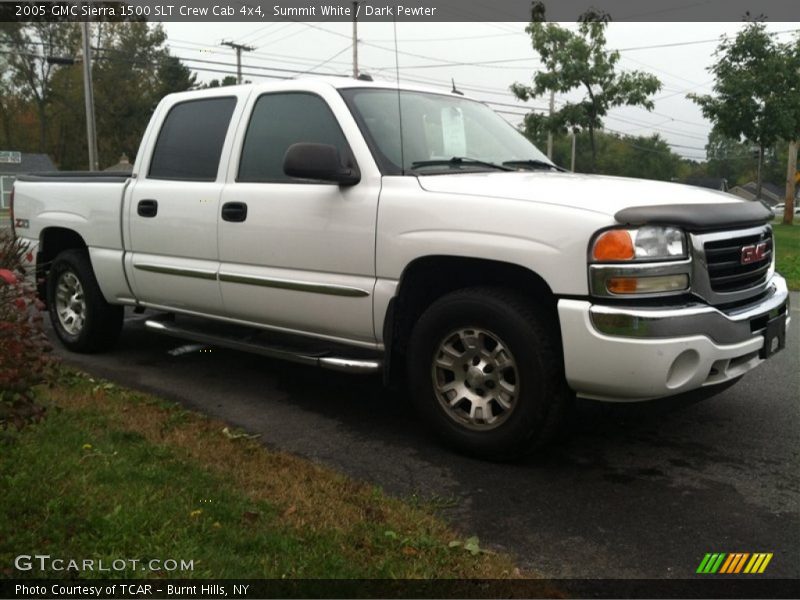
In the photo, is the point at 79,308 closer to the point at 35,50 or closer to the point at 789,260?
the point at 789,260

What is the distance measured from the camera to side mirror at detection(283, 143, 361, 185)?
4.13 metres

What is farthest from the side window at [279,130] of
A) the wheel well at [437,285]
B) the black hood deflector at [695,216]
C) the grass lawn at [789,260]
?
the grass lawn at [789,260]

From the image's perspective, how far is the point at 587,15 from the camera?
2227 centimetres

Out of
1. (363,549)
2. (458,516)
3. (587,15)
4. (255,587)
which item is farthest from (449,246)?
(587,15)

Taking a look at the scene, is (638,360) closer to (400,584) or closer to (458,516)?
(458,516)

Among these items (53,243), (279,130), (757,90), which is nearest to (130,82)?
(757,90)

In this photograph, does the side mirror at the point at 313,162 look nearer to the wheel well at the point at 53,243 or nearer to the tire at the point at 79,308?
the tire at the point at 79,308

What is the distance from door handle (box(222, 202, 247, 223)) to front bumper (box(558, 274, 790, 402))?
2.18 meters

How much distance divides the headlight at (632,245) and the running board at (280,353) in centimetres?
141

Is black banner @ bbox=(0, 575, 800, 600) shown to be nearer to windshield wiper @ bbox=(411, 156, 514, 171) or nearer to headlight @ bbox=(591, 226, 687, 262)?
headlight @ bbox=(591, 226, 687, 262)

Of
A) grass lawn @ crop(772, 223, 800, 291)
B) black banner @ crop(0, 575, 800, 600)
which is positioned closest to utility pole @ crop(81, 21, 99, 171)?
grass lawn @ crop(772, 223, 800, 291)

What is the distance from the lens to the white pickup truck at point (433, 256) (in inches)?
136

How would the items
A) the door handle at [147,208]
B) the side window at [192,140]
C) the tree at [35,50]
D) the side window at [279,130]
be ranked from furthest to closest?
the tree at [35,50] < the door handle at [147,208] < the side window at [192,140] < the side window at [279,130]

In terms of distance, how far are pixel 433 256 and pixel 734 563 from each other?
1929 millimetres
